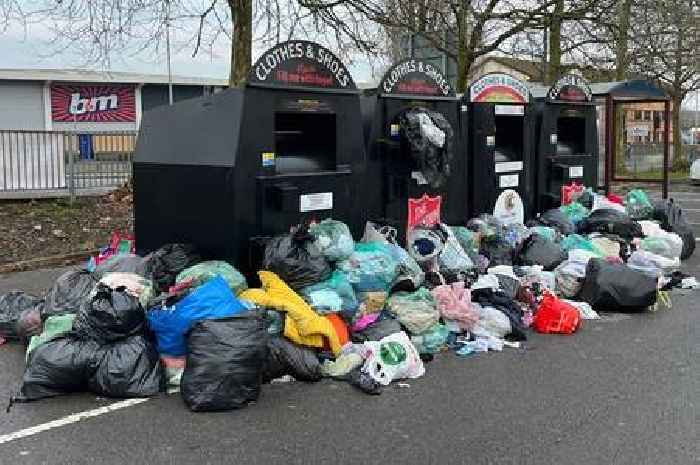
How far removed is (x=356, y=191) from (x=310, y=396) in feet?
7.42

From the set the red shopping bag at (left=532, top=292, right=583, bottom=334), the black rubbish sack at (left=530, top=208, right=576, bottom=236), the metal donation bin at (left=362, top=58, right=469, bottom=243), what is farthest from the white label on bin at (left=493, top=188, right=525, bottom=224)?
the red shopping bag at (left=532, top=292, right=583, bottom=334)

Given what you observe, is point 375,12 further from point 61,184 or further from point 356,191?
point 356,191

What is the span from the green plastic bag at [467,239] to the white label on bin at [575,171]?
2.42 meters

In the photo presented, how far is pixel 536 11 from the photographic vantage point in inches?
548

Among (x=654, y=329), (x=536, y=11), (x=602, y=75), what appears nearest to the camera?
(x=654, y=329)

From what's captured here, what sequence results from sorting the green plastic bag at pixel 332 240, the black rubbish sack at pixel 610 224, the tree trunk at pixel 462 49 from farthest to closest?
1. the tree trunk at pixel 462 49
2. the black rubbish sack at pixel 610 224
3. the green plastic bag at pixel 332 240

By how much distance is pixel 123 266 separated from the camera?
17.6ft

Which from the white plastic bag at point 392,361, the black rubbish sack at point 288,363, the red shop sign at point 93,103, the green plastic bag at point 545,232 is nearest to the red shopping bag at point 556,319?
the white plastic bag at point 392,361

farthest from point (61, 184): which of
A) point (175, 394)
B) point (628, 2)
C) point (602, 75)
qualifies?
point (602, 75)

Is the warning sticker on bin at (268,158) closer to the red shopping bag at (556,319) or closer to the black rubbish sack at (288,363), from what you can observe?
the black rubbish sack at (288,363)

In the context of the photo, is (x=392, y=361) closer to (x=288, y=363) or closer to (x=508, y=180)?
(x=288, y=363)

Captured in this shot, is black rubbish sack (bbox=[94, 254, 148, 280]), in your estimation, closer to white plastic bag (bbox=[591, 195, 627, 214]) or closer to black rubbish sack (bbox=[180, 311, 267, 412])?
black rubbish sack (bbox=[180, 311, 267, 412])

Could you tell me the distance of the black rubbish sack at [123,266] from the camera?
17.4ft

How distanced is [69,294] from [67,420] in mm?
1442
